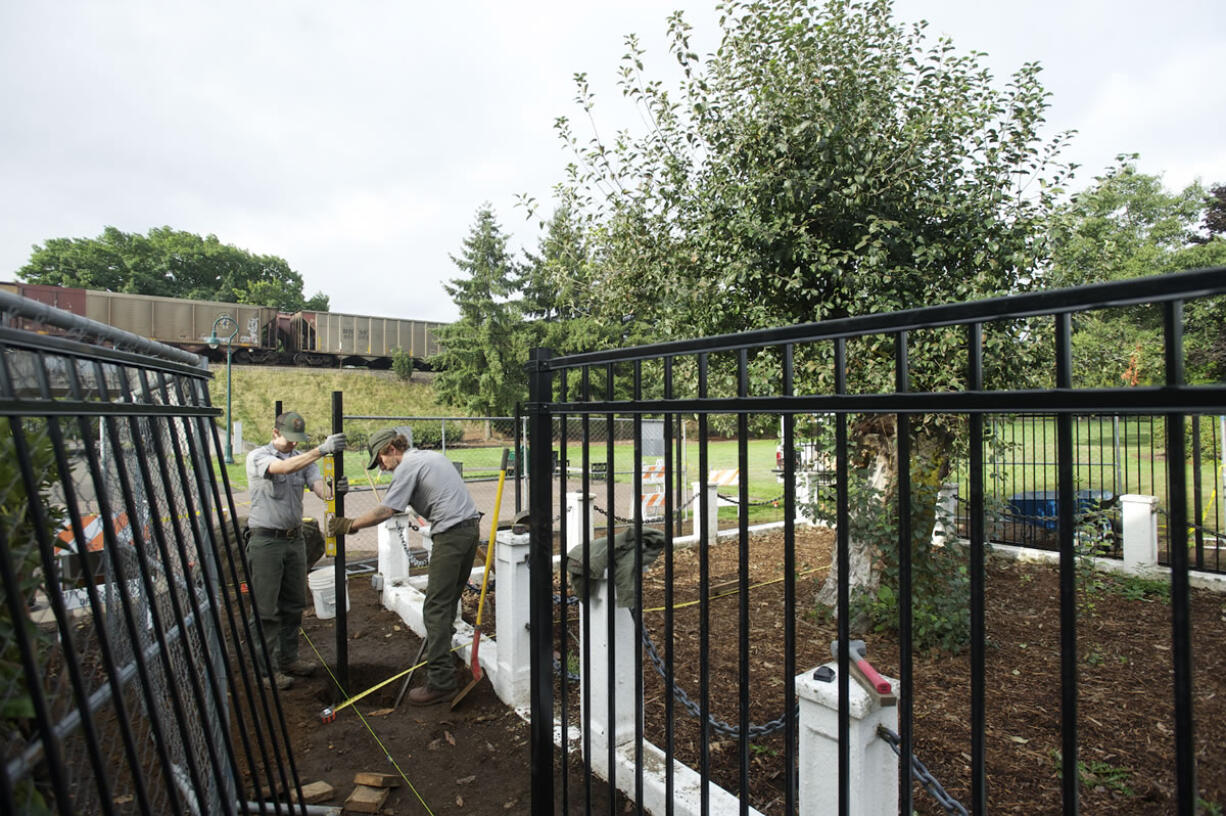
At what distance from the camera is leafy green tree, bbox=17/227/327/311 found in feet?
186

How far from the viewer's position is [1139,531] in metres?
6.55

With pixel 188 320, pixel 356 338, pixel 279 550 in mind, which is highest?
pixel 188 320

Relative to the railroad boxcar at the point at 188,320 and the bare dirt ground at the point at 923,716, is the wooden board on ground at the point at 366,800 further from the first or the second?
the railroad boxcar at the point at 188,320

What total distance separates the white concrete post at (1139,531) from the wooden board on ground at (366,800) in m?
7.09

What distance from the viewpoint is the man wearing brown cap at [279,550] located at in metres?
4.97

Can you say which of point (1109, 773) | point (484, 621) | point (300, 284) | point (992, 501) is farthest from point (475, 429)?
point (300, 284)

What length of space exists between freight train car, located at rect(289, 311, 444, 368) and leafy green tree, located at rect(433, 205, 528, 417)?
89.2 inches

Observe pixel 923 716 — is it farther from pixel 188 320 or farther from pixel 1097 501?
pixel 188 320

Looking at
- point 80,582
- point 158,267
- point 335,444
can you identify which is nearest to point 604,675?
point 80,582

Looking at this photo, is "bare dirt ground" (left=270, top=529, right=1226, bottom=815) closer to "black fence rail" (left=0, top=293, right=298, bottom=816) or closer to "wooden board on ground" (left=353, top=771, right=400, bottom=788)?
"wooden board on ground" (left=353, top=771, right=400, bottom=788)

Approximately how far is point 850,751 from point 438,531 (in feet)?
11.4

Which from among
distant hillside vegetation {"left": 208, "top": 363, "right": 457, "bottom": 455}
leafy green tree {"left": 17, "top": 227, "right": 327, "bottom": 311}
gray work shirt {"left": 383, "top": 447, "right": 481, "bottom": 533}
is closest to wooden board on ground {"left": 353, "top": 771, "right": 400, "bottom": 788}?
gray work shirt {"left": 383, "top": 447, "right": 481, "bottom": 533}

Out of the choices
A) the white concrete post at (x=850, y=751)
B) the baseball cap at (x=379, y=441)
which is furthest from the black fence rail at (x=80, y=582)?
the baseball cap at (x=379, y=441)

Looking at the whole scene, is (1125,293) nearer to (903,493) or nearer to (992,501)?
(903,493)
